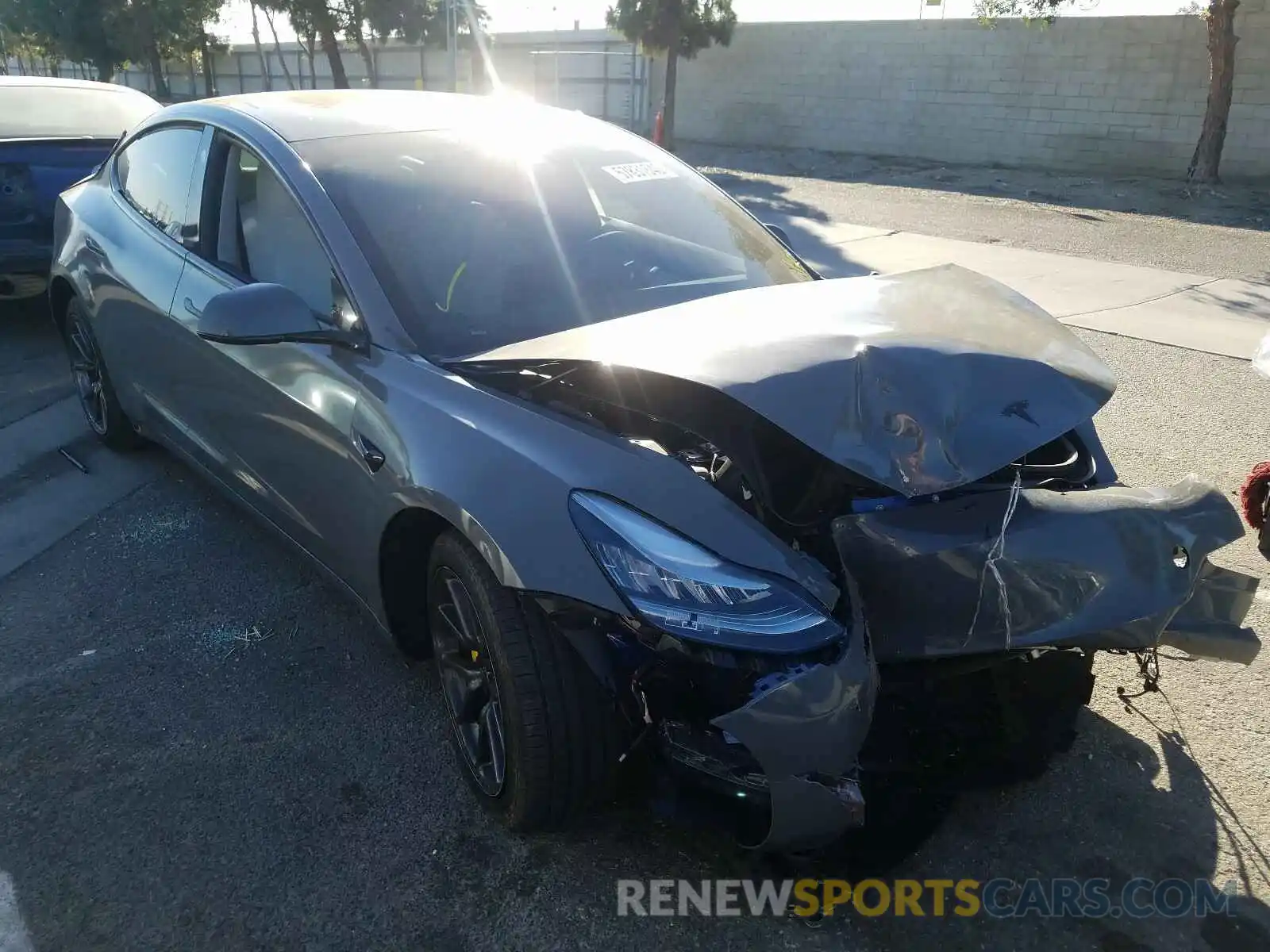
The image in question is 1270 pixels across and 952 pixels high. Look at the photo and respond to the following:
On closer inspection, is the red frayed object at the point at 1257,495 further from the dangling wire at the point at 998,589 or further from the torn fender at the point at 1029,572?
the dangling wire at the point at 998,589

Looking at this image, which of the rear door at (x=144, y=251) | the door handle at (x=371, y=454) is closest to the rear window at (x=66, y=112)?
the rear door at (x=144, y=251)

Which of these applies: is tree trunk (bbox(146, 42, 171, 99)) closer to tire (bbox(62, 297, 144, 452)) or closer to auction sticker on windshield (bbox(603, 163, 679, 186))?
tire (bbox(62, 297, 144, 452))

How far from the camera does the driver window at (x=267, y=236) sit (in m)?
2.85

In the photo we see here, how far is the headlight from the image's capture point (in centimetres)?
186

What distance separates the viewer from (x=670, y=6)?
24.0m

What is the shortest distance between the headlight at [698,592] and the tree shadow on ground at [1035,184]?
1324cm

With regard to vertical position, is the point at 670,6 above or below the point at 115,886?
above

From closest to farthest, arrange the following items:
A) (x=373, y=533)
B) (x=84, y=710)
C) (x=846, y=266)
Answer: (x=373, y=533) < (x=84, y=710) < (x=846, y=266)

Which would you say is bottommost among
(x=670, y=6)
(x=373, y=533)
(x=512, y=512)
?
(x=373, y=533)

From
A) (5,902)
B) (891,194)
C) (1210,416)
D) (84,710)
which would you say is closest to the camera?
(5,902)

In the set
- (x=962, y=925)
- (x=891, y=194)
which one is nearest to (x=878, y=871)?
(x=962, y=925)

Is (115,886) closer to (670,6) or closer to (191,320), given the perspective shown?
(191,320)

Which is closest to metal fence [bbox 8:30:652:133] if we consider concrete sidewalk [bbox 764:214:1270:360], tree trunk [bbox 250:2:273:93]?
tree trunk [bbox 250:2:273:93]

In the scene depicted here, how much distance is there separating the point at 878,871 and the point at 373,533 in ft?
4.95
